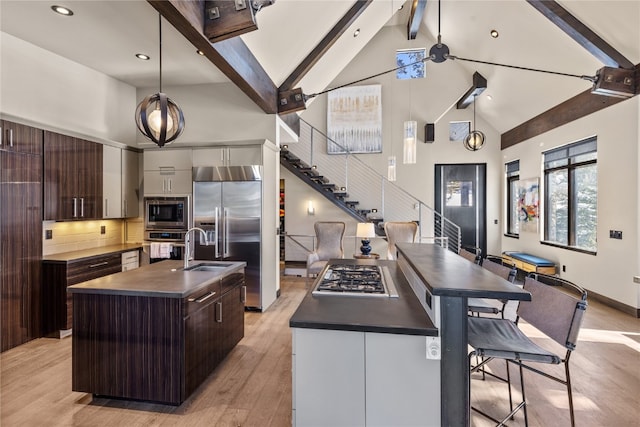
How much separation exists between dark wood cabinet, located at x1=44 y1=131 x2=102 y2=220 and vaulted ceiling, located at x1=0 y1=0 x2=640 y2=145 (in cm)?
111

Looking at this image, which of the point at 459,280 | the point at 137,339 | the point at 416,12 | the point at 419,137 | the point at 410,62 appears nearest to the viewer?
the point at 459,280

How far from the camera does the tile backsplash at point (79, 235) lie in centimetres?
377

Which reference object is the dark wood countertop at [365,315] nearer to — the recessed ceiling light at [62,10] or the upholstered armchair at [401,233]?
the recessed ceiling light at [62,10]

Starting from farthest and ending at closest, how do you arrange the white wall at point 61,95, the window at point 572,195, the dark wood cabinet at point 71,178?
the window at point 572,195
the dark wood cabinet at point 71,178
the white wall at point 61,95

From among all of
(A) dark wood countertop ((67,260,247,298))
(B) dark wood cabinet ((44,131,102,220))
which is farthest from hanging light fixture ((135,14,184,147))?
(B) dark wood cabinet ((44,131,102,220))

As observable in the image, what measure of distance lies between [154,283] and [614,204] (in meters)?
5.83

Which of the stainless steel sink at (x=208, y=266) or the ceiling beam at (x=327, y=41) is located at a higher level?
the ceiling beam at (x=327, y=41)

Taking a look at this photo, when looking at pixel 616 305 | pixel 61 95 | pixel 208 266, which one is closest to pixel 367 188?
pixel 616 305

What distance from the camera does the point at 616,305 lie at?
4.47 metres

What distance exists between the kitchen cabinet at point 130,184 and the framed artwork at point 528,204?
7.36 m

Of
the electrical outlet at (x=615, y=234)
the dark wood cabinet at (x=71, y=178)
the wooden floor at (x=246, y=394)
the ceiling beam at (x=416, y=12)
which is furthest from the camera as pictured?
the ceiling beam at (x=416, y=12)

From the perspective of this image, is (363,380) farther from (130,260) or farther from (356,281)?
(130,260)

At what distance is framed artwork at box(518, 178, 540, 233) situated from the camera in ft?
21.5

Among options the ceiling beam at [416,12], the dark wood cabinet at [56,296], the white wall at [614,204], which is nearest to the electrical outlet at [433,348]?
the dark wood cabinet at [56,296]
